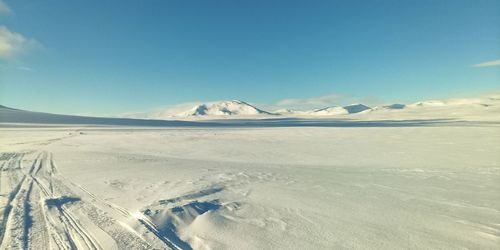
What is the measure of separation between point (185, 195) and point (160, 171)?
368cm

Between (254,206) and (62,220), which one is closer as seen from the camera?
(62,220)

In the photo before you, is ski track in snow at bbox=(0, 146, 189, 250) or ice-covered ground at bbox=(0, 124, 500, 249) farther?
ice-covered ground at bbox=(0, 124, 500, 249)

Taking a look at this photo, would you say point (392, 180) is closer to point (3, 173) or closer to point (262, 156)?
point (262, 156)

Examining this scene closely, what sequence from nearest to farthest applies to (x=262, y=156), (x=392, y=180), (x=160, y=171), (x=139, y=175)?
(x=392, y=180) < (x=139, y=175) < (x=160, y=171) < (x=262, y=156)

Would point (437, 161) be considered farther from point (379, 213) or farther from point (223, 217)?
point (223, 217)

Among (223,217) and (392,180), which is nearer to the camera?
(223,217)

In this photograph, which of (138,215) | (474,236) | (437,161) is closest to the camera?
(474,236)

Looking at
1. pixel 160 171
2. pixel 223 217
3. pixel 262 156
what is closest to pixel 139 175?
pixel 160 171

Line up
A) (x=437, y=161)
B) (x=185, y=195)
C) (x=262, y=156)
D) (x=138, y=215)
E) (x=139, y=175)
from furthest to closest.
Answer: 1. (x=262, y=156)
2. (x=437, y=161)
3. (x=139, y=175)
4. (x=185, y=195)
5. (x=138, y=215)

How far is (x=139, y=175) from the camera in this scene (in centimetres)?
954

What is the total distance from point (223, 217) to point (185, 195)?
178cm

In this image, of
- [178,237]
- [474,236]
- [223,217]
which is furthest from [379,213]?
[178,237]

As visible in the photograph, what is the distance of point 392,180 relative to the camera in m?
8.40

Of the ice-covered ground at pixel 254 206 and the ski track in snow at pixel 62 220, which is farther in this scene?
the ice-covered ground at pixel 254 206
